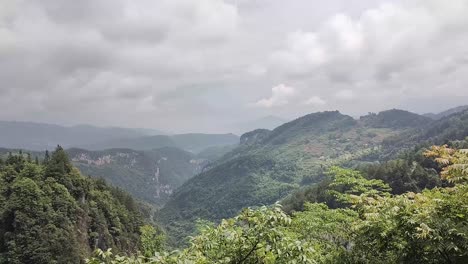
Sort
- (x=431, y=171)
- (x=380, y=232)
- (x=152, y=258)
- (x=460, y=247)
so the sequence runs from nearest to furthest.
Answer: (x=152, y=258)
(x=460, y=247)
(x=380, y=232)
(x=431, y=171)

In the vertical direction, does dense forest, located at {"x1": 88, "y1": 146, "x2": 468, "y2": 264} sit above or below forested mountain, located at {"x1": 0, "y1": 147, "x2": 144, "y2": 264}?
above

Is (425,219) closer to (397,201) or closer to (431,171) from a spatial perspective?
(397,201)

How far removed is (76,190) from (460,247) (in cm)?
10243

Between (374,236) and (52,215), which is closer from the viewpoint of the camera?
(374,236)

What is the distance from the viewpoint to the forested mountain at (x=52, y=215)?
3238 inches

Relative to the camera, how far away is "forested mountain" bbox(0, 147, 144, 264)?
270ft

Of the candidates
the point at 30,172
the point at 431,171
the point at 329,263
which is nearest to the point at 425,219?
the point at 329,263

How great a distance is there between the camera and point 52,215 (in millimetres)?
87000

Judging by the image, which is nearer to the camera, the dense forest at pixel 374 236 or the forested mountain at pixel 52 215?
the dense forest at pixel 374 236

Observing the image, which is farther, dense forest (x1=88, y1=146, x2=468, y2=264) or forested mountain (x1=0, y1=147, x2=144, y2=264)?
forested mountain (x1=0, y1=147, x2=144, y2=264)

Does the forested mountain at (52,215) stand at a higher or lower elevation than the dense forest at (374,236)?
lower

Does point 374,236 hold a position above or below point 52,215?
above

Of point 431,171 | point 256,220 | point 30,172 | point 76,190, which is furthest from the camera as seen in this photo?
point 431,171

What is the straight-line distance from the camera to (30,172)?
95188 millimetres
